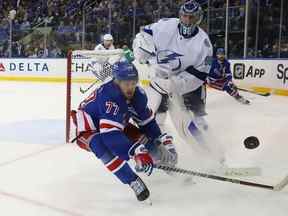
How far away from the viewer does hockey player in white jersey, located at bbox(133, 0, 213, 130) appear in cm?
241

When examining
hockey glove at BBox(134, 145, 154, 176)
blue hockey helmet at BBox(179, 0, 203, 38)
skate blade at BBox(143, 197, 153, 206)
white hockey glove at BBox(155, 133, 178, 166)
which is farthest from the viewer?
blue hockey helmet at BBox(179, 0, 203, 38)

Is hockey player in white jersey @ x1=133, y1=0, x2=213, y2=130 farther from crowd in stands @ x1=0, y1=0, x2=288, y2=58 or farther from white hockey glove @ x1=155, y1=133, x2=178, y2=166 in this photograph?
crowd in stands @ x1=0, y1=0, x2=288, y2=58

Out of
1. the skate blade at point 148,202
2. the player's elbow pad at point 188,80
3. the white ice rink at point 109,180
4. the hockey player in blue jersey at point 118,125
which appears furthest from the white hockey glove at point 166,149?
the player's elbow pad at point 188,80

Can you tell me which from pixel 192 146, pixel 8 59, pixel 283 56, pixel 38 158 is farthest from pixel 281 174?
pixel 8 59

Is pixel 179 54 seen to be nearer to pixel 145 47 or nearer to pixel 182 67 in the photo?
pixel 182 67

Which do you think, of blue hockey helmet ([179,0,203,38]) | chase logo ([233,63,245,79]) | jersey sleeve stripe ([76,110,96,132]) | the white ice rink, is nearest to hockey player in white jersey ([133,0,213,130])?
blue hockey helmet ([179,0,203,38])

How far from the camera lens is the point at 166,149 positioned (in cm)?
207

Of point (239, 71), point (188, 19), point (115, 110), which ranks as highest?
point (188, 19)

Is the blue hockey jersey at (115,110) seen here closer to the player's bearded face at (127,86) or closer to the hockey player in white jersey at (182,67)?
the player's bearded face at (127,86)

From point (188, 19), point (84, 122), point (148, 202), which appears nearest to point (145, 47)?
point (188, 19)

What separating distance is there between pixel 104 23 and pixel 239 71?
2532 millimetres

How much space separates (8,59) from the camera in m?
8.41

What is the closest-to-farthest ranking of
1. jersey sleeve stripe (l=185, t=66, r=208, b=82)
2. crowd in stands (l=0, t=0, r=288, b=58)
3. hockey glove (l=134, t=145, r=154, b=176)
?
1. hockey glove (l=134, t=145, r=154, b=176)
2. jersey sleeve stripe (l=185, t=66, r=208, b=82)
3. crowd in stands (l=0, t=0, r=288, b=58)

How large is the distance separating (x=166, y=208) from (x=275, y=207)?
443 mm
